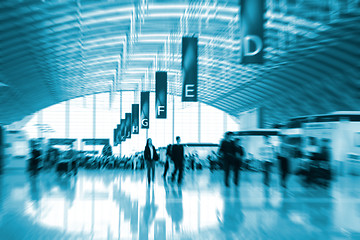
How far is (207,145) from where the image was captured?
73.1 feet

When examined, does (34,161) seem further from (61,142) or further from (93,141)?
(93,141)

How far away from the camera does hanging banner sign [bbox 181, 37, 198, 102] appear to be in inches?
460

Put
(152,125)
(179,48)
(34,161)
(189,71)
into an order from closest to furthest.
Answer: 1. (189,71)
2. (34,161)
3. (179,48)
4. (152,125)

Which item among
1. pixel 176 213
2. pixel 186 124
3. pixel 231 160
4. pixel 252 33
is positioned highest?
pixel 252 33

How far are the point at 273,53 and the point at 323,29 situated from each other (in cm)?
646

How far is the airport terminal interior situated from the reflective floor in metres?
0.05

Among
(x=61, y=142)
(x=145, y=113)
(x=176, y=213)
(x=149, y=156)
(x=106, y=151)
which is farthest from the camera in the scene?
(x=106, y=151)

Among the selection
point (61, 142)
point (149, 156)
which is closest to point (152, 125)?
point (61, 142)

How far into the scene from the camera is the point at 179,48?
30.2m

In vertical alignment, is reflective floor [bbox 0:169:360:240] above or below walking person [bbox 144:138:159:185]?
below

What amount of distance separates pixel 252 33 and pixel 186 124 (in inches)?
1457

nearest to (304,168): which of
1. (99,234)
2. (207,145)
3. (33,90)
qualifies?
(99,234)

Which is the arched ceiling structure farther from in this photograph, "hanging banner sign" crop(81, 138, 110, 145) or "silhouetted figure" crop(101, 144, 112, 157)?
"silhouetted figure" crop(101, 144, 112, 157)

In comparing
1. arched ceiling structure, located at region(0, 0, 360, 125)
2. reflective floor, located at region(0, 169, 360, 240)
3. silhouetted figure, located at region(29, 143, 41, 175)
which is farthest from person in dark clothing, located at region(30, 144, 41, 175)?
arched ceiling structure, located at region(0, 0, 360, 125)
